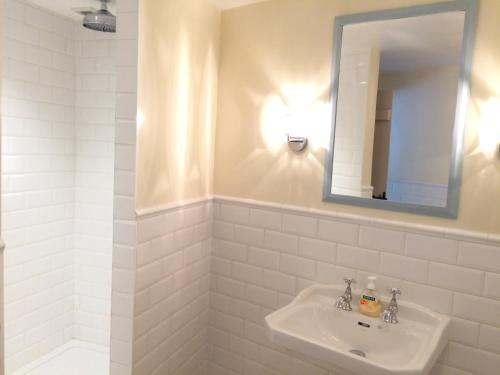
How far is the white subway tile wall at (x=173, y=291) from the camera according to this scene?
1.58 m

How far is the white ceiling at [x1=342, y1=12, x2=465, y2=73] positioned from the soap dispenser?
87 cm

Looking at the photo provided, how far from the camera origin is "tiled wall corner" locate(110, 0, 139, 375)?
1.43 m

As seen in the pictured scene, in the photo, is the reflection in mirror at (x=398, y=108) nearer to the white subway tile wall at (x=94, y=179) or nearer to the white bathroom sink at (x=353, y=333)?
the white bathroom sink at (x=353, y=333)

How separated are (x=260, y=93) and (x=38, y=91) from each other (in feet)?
4.31

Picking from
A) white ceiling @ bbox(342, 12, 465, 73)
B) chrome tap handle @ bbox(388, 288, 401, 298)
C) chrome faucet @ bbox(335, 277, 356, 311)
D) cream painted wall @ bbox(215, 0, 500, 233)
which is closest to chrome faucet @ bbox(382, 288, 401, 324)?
chrome tap handle @ bbox(388, 288, 401, 298)

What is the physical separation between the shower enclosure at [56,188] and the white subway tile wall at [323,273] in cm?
92

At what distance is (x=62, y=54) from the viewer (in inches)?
91.5

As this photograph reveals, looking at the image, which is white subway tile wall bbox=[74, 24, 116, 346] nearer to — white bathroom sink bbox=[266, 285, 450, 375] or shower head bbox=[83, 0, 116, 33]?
shower head bbox=[83, 0, 116, 33]

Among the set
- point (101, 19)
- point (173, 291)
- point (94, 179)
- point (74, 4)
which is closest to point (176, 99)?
point (101, 19)

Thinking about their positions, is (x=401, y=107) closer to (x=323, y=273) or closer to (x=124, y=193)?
(x=323, y=273)

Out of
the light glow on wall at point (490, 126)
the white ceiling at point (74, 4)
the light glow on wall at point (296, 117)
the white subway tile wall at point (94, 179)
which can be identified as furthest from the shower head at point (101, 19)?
the light glow on wall at point (490, 126)

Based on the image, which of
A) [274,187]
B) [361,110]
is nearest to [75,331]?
[274,187]

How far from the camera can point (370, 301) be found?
5.12 feet

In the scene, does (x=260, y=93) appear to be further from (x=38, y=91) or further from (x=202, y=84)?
(x=38, y=91)
